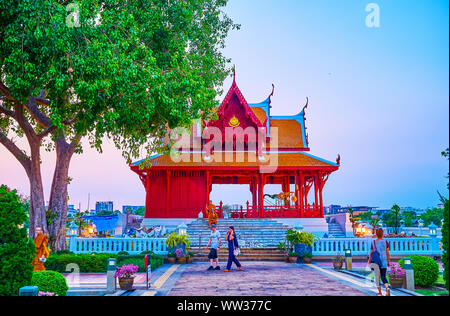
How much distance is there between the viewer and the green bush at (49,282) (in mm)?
8250

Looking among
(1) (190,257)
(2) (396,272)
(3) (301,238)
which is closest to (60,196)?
(1) (190,257)

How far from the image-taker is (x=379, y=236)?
9.41 meters

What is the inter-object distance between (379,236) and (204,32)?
43.2 feet

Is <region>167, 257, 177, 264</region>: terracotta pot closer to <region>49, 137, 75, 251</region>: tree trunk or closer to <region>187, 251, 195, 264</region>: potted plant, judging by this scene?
<region>187, 251, 195, 264</region>: potted plant

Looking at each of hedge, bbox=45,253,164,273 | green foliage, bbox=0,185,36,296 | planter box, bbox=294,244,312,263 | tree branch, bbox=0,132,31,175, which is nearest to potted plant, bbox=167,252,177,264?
hedge, bbox=45,253,164,273

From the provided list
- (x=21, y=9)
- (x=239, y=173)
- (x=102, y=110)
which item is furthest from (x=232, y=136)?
(x=21, y=9)

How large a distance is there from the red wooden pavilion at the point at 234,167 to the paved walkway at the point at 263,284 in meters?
12.4

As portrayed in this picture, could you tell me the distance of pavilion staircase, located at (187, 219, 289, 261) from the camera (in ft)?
62.1

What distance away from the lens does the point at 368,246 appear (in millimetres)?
19094

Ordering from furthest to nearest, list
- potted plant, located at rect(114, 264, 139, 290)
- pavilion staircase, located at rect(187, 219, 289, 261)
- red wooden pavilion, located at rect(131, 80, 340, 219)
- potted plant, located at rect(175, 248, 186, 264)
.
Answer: red wooden pavilion, located at rect(131, 80, 340, 219) < pavilion staircase, located at rect(187, 219, 289, 261) < potted plant, located at rect(175, 248, 186, 264) < potted plant, located at rect(114, 264, 139, 290)

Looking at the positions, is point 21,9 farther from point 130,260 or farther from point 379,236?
point 379,236

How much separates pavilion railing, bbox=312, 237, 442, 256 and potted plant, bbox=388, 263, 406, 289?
8.22m

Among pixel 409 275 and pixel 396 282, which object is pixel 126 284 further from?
pixel 409 275

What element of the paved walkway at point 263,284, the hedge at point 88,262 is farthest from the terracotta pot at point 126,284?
the hedge at point 88,262
